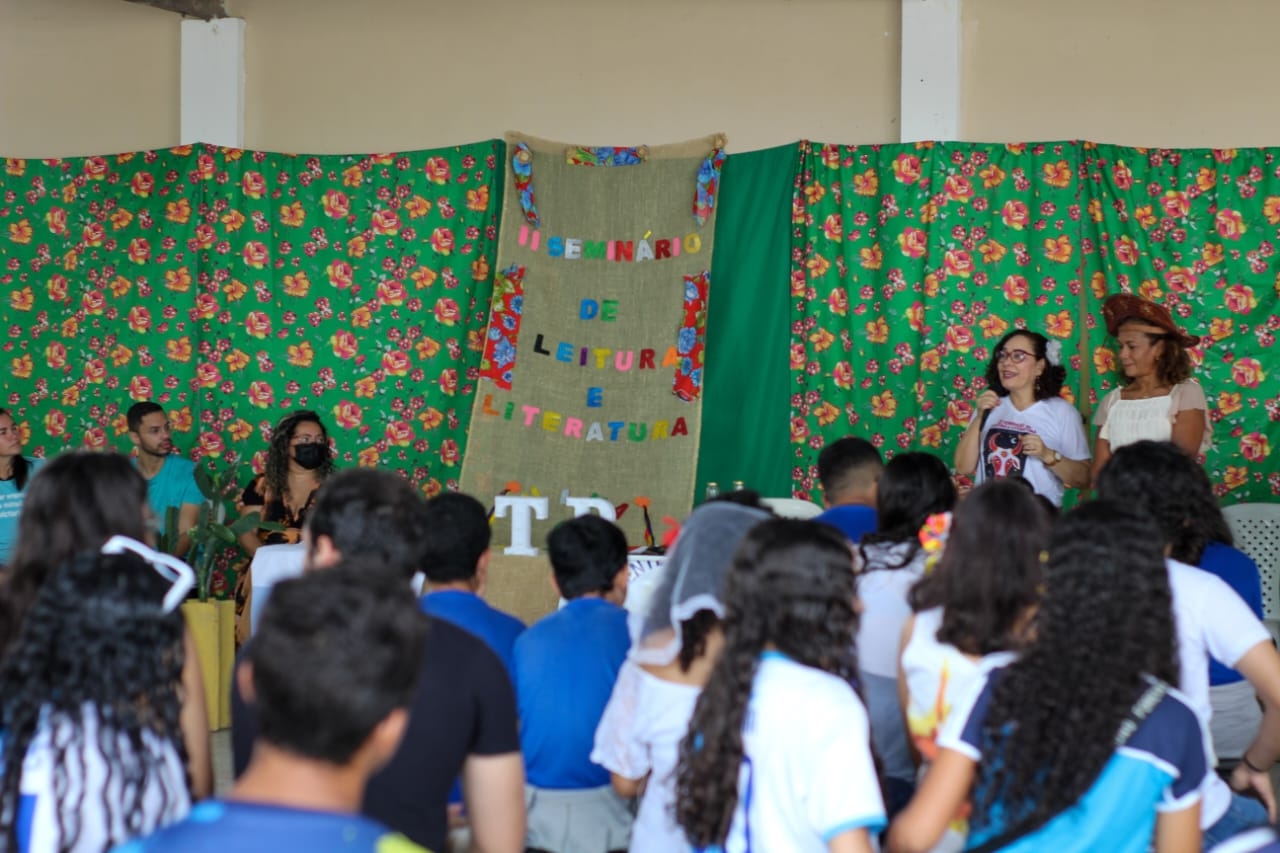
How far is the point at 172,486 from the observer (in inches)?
237

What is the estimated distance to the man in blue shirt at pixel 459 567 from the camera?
264cm

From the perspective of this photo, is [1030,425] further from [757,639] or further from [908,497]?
[757,639]

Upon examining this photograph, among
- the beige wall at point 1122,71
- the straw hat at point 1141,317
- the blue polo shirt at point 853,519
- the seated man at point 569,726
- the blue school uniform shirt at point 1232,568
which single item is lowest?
the seated man at point 569,726

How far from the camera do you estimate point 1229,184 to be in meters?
5.34

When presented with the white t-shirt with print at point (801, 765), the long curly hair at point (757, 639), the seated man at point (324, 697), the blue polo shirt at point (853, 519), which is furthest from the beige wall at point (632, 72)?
the seated man at point (324, 697)

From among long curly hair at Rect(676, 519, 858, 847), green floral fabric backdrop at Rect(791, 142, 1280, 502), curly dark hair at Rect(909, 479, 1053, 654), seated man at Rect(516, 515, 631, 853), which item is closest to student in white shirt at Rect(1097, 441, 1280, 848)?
curly dark hair at Rect(909, 479, 1053, 654)

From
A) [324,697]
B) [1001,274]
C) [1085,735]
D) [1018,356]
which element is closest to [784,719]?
[1085,735]

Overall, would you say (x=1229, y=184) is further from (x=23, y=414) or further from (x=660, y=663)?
(x=23, y=414)

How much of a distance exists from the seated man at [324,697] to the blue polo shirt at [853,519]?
2.22 meters

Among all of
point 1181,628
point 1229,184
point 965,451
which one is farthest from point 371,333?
point 1181,628

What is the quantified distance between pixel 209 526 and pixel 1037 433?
3.32m

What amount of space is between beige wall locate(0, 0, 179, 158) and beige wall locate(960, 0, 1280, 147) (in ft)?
13.1

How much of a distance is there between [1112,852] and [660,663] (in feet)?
2.80

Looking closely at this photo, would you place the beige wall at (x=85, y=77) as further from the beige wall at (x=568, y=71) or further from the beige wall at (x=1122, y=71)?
the beige wall at (x=1122, y=71)
